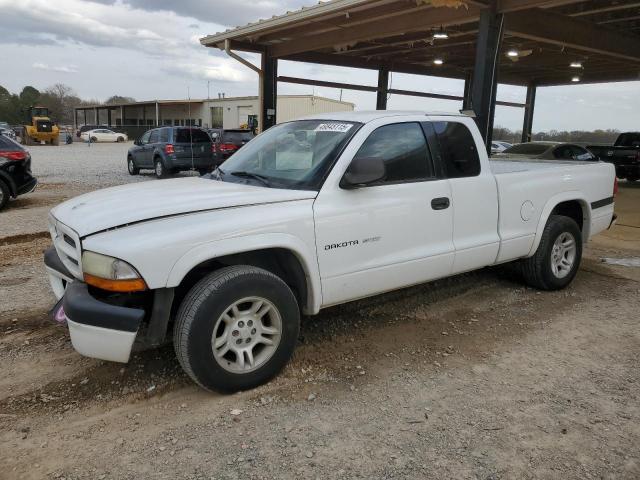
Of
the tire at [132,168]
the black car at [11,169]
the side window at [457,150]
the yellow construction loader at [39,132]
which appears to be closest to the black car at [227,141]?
the tire at [132,168]

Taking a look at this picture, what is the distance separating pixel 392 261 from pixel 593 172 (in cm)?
316

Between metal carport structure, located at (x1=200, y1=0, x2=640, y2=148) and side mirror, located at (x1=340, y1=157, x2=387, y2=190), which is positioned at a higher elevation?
metal carport structure, located at (x1=200, y1=0, x2=640, y2=148)

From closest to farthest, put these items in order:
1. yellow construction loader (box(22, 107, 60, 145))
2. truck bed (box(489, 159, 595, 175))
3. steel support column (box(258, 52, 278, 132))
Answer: truck bed (box(489, 159, 595, 175)) → steel support column (box(258, 52, 278, 132)) → yellow construction loader (box(22, 107, 60, 145))

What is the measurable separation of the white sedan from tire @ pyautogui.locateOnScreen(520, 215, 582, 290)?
1901 inches

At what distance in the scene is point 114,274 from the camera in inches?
114

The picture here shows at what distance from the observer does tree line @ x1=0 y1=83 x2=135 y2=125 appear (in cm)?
6981

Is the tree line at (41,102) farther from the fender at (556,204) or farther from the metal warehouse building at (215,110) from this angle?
the fender at (556,204)

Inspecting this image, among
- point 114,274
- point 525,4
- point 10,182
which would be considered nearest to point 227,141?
point 10,182

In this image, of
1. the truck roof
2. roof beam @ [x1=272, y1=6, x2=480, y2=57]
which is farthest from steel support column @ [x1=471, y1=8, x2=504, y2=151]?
the truck roof

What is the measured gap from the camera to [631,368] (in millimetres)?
3826

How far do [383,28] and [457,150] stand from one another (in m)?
7.68

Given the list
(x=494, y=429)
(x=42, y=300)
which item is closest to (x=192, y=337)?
(x=494, y=429)

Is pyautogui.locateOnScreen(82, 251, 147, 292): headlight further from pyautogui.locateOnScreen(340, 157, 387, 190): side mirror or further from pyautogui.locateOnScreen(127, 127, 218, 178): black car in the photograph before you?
pyautogui.locateOnScreen(127, 127, 218, 178): black car

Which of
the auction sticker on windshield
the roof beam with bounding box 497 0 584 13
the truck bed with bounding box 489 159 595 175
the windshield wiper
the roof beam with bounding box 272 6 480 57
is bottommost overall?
the windshield wiper
